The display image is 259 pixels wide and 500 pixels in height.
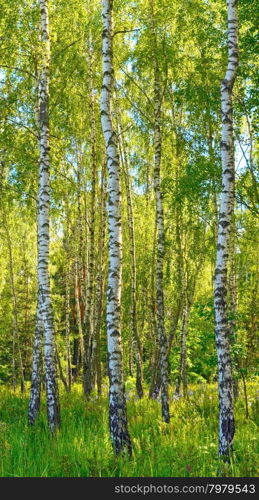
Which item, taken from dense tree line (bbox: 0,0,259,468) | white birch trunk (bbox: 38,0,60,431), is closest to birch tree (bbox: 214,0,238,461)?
dense tree line (bbox: 0,0,259,468)

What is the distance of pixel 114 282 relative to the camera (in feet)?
27.1

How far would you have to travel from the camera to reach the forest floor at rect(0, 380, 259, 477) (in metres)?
6.49

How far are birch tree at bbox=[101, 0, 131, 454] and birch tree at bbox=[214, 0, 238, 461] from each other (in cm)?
152

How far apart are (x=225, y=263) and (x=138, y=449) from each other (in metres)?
3.13

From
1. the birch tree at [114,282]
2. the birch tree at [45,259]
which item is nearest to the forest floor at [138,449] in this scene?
the birch tree at [114,282]

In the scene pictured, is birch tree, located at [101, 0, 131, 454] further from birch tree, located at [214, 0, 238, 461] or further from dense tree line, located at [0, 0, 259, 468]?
birch tree, located at [214, 0, 238, 461]

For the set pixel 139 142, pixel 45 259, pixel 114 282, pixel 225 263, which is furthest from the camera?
pixel 139 142

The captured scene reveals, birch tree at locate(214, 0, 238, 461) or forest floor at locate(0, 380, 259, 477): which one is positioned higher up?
birch tree at locate(214, 0, 238, 461)

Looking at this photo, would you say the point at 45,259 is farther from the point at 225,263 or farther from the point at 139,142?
the point at 139,142

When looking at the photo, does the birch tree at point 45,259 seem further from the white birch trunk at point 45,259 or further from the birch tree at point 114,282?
the birch tree at point 114,282

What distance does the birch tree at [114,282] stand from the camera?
7961 millimetres

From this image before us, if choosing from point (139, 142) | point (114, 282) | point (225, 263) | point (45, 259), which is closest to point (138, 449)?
point (114, 282)

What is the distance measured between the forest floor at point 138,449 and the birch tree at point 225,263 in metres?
0.37
